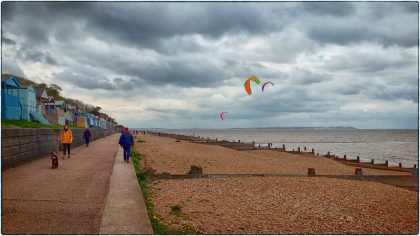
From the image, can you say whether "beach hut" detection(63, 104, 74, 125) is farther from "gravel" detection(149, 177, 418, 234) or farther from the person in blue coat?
"gravel" detection(149, 177, 418, 234)

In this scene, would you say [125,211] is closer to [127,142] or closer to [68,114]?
[127,142]

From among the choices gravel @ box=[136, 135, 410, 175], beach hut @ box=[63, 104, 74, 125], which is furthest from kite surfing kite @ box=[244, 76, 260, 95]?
beach hut @ box=[63, 104, 74, 125]

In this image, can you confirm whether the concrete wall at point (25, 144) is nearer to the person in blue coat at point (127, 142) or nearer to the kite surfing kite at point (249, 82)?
the person in blue coat at point (127, 142)

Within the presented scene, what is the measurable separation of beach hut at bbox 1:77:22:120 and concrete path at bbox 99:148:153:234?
1537 cm

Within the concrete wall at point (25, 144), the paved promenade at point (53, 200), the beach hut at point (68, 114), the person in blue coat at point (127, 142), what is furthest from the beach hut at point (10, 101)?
the beach hut at point (68, 114)

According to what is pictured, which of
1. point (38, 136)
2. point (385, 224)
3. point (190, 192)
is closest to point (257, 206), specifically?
point (190, 192)

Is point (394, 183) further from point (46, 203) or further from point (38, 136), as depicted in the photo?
point (38, 136)

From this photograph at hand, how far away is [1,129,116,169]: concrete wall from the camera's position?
1075 centimetres

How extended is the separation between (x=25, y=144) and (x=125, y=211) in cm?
839

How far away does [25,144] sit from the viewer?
1295 cm

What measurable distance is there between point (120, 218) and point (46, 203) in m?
2.09

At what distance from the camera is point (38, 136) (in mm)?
15031

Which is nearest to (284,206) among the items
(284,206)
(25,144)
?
(284,206)

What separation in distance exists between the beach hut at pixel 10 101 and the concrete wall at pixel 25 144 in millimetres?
5540
